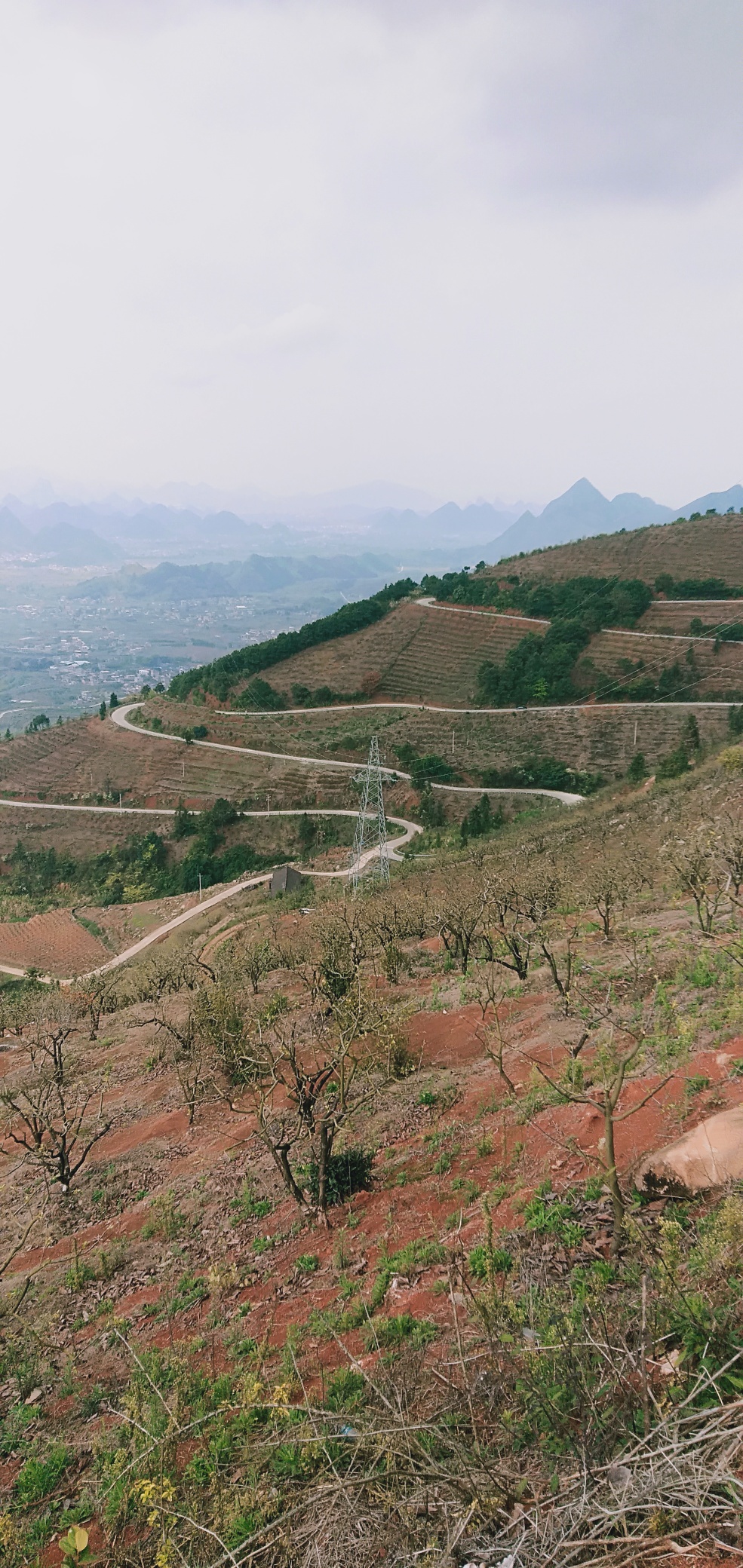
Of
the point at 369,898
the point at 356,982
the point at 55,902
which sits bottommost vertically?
the point at 55,902

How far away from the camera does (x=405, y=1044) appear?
12.1 metres

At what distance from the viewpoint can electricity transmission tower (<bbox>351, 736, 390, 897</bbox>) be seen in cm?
3596

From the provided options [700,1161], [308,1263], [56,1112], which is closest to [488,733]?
[56,1112]

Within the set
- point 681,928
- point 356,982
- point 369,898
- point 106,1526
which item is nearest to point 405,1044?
point 356,982

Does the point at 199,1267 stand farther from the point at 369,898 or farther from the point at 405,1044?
the point at 369,898

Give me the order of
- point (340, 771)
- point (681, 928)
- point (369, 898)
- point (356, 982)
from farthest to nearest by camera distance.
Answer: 1. point (340, 771)
2. point (369, 898)
3. point (681, 928)
4. point (356, 982)

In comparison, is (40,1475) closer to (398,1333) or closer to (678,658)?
(398,1333)

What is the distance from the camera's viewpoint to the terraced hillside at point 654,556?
226ft

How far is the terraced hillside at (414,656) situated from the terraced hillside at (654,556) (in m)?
12.0

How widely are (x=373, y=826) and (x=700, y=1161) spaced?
136 ft

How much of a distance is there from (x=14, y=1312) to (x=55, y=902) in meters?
45.7

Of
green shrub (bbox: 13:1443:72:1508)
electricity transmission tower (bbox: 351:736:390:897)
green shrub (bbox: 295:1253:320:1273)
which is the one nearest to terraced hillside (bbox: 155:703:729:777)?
electricity transmission tower (bbox: 351:736:390:897)

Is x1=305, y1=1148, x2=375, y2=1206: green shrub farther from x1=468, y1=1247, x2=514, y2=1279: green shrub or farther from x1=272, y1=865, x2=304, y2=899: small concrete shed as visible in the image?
x1=272, y1=865, x2=304, y2=899: small concrete shed

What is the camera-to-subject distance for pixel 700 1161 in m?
6.08
